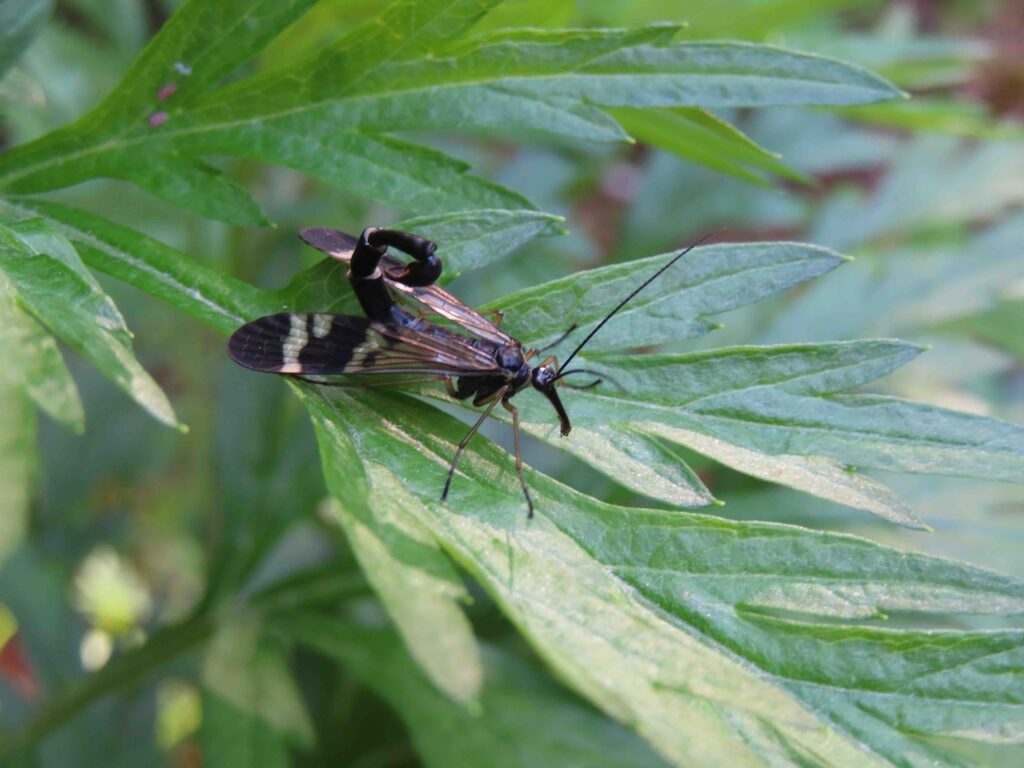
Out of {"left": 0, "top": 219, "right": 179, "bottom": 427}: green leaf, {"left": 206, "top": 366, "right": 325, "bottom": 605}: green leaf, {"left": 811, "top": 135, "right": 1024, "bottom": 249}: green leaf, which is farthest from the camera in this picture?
{"left": 811, "top": 135, "right": 1024, "bottom": 249}: green leaf

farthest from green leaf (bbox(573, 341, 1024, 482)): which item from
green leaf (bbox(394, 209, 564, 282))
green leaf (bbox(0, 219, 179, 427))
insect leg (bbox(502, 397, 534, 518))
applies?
green leaf (bbox(0, 219, 179, 427))

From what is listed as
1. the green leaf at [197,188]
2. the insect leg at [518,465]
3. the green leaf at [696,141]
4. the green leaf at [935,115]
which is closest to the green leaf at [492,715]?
the insect leg at [518,465]

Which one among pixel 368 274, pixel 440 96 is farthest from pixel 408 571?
pixel 440 96

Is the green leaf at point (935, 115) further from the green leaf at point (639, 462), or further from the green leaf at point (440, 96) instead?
the green leaf at point (639, 462)

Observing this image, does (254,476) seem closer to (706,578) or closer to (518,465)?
(518,465)

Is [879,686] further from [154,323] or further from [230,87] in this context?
[154,323]

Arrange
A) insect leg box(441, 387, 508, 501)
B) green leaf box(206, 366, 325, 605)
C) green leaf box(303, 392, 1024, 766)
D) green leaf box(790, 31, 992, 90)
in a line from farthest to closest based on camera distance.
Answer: green leaf box(790, 31, 992, 90)
green leaf box(206, 366, 325, 605)
insect leg box(441, 387, 508, 501)
green leaf box(303, 392, 1024, 766)

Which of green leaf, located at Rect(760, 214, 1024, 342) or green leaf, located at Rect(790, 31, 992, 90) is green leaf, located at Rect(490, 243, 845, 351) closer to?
green leaf, located at Rect(760, 214, 1024, 342)

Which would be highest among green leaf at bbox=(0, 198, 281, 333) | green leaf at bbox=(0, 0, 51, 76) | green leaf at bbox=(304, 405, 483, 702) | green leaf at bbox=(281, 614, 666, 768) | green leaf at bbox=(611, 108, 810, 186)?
green leaf at bbox=(0, 0, 51, 76)
